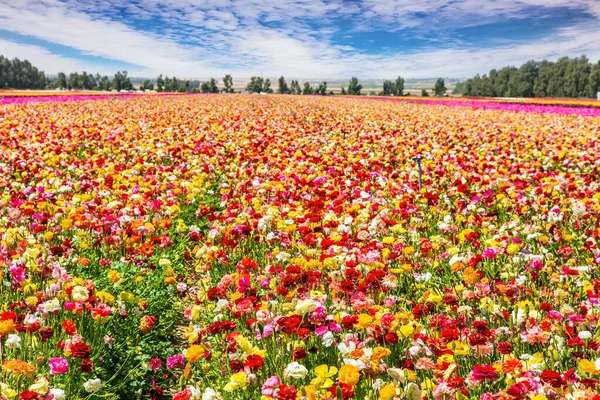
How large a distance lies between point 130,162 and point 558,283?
28.4 feet

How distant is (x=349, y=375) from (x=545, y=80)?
112834 millimetres

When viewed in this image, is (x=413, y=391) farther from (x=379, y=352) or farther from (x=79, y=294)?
(x=79, y=294)

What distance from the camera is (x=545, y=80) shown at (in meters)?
97.2

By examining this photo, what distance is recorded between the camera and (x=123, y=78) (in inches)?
4862

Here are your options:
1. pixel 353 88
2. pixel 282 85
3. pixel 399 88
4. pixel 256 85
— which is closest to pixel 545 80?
pixel 399 88

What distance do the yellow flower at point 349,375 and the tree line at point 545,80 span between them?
10751 cm

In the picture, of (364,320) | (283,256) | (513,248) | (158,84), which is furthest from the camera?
(158,84)

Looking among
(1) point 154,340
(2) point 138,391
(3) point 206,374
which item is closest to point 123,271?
(1) point 154,340

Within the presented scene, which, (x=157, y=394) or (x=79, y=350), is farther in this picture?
(x=157, y=394)

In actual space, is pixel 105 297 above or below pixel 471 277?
below

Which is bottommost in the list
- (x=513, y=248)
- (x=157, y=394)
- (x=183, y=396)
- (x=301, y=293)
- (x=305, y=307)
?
(x=157, y=394)

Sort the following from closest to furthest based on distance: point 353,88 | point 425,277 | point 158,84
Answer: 1. point 425,277
2. point 353,88
3. point 158,84

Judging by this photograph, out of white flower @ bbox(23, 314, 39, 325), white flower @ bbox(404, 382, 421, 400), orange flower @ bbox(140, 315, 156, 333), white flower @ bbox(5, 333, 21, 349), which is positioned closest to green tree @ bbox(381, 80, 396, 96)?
orange flower @ bbox(140, 315, 156, 333)

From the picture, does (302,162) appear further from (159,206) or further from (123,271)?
(123,271)
